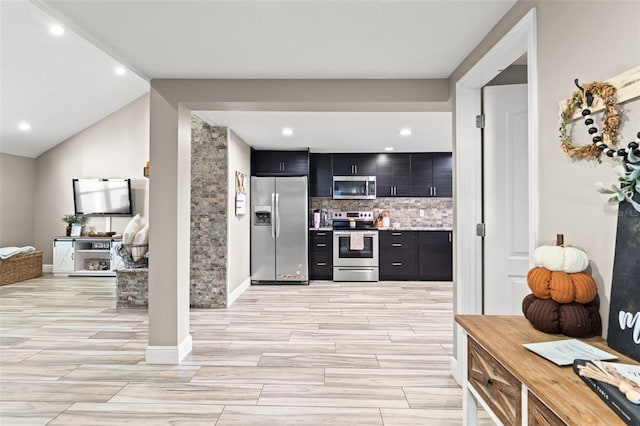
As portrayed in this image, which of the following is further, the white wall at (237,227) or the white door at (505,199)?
the white wall at (237,227)

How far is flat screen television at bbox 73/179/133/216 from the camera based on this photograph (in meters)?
6.91

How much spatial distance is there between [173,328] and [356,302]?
8.78ft

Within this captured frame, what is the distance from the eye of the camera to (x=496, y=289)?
250 cm

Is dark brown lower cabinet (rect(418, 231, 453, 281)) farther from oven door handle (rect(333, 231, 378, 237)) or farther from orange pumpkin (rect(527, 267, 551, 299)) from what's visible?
orange pumpkin (rect(527, 267, 551, 299))

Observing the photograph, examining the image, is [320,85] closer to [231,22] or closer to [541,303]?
[231,22]

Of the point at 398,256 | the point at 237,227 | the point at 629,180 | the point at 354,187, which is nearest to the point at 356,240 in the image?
the point at 398,256

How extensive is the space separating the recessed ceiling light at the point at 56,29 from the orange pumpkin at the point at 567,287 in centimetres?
589

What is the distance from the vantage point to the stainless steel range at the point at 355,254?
249 inches

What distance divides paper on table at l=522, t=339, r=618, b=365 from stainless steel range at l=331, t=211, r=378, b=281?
515cm

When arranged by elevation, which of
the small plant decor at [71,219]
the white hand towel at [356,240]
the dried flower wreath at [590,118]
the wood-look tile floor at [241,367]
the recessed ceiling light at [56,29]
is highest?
the recessed ceiling light at [56,29]

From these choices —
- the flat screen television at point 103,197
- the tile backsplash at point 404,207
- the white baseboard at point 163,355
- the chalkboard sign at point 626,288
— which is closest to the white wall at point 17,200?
the flat screen television at point 103,197

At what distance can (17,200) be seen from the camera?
6871 mm

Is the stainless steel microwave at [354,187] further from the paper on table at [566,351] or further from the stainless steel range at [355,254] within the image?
the paper on table at [566,351]

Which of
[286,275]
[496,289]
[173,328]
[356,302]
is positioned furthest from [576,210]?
[286,275]
